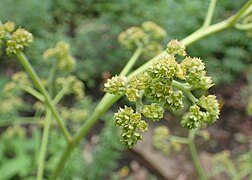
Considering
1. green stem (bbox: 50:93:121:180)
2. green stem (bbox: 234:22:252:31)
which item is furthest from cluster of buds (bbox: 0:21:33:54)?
green stem (bbox: 234:22:252:31)

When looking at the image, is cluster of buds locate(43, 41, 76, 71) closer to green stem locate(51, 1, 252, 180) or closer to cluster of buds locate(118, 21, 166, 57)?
cluster of buds locate(118, 21, 166, 57)

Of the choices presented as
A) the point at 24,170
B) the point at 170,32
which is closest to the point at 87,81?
the point at 170,32

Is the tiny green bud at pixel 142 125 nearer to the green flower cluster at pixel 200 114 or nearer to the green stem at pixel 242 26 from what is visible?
the green flower cluster at pixel 200 114

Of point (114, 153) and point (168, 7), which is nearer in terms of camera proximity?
point (114, 153)

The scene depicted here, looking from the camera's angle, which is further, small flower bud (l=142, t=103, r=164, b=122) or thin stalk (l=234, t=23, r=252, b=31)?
thin stalk (l=234, t=23, r=252, b=31)

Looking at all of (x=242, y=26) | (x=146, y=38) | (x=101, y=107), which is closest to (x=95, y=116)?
(x=101, y=107)

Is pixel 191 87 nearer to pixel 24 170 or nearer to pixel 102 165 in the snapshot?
pixel 102 165
